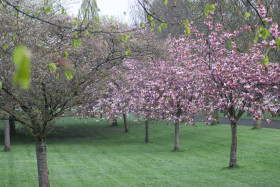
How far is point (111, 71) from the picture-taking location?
40.7 feet

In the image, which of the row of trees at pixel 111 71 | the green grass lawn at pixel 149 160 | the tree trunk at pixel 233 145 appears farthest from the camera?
the tree trunk at pixel 233 145

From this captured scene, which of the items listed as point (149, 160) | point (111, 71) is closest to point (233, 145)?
point (149, 160)

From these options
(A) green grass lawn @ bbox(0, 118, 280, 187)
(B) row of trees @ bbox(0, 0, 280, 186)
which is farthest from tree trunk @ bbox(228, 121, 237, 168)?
(A) green grass lawn @ bbox(0, 118, 280, 187)

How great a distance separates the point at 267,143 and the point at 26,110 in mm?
16219

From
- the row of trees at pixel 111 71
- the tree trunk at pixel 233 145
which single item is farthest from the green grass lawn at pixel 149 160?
the row of trees at pixel 111 71

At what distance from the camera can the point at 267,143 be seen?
22422 mm

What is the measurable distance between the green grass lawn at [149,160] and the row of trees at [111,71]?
2.12 meters

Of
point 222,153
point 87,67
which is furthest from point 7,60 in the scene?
point 222,153

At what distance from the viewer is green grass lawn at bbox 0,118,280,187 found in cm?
1500

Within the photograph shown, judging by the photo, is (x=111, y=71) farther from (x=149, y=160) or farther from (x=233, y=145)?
(x=149, y=160)

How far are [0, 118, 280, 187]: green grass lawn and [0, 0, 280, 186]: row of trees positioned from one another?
6.97 feet

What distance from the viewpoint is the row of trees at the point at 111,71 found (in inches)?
395

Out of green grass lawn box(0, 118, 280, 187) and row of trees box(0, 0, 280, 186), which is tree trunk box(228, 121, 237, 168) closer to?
row of trees box(0, 0, 280, 186)

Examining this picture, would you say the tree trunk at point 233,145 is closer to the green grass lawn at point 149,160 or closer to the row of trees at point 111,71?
the row of trees at point 111,71
